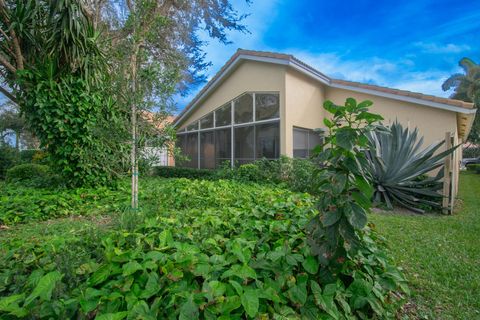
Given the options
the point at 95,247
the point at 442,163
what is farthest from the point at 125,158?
the point at 442,163

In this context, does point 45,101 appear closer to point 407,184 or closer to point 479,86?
point 407,184

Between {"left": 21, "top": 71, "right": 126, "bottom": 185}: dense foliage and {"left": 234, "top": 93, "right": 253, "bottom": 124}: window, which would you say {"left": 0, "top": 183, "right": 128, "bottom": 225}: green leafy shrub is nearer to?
{"left": 21, "top": 71, "right": 126, "bottom": 185}: dense foliage

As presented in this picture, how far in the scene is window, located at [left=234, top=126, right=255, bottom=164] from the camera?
10.1m

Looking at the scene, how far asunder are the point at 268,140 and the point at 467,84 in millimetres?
23822

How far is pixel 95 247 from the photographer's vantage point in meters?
Result: 2.36

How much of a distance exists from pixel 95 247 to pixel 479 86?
96.1 ft

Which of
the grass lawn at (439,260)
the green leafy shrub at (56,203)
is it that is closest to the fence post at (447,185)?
the grass lawn at (439,260)

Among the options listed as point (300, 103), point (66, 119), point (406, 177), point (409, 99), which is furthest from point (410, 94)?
point (66, 119)

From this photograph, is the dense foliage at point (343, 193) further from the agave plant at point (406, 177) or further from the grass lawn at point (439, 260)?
the agave plant at point (406, 177)

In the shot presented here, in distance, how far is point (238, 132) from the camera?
10.6 m

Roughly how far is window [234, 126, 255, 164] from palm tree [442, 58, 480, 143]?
21.9 m

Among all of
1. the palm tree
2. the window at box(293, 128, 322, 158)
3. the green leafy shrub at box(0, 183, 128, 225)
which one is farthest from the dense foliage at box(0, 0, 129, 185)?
the palm tree

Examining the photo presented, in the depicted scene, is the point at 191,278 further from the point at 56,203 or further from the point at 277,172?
the point at 277,172

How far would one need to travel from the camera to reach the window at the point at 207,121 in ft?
39.6
